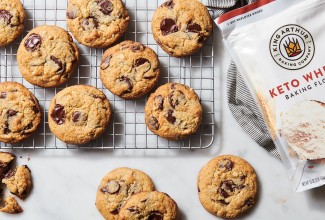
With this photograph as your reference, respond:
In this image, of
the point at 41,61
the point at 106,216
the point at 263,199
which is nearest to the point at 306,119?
the point at 263,199

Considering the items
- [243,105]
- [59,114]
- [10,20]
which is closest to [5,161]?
[59,114]

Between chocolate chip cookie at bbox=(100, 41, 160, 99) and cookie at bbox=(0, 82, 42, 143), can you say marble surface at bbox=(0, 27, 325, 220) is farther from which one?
chocolate chip cookie at bbox=(100, 41, 160, 99)

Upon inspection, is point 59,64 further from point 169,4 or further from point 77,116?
point 169,4

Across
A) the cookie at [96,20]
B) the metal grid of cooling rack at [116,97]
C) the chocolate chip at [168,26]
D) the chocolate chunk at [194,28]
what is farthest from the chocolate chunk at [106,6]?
the chocolate chunk at [194,28]

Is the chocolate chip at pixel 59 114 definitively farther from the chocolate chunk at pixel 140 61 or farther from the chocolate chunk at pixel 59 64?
the chocolate chunk at pixel 140 61

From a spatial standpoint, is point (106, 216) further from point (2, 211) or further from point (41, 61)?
point (41, 61)
